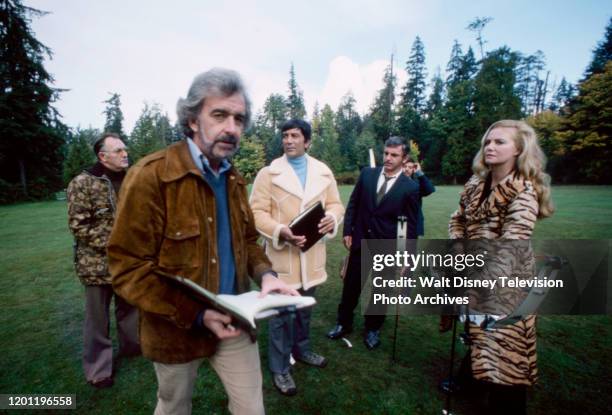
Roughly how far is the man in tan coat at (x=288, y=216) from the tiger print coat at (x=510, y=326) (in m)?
1.53

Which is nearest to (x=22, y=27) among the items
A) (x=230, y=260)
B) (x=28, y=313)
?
(x=28, y=313)

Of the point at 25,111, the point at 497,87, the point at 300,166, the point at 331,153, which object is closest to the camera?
the point at 300,166

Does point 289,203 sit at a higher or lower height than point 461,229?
higher

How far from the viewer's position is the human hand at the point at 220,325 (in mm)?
1552

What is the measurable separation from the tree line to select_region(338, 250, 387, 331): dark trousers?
20.0m

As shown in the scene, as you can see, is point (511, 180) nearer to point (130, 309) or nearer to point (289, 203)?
point (289, 203)

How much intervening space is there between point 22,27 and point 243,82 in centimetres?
3360

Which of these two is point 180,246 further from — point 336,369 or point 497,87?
point 497,87

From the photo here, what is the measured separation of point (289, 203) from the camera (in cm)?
336

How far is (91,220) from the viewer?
331 centimetres

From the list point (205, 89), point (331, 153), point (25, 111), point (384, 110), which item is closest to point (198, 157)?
point (205, 89)

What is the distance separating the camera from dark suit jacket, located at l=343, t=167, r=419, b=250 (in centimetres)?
399

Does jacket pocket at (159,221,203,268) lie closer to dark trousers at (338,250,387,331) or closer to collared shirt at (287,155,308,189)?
collared shirt at (287,155,308,189)

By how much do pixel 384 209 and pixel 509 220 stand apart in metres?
1.82
